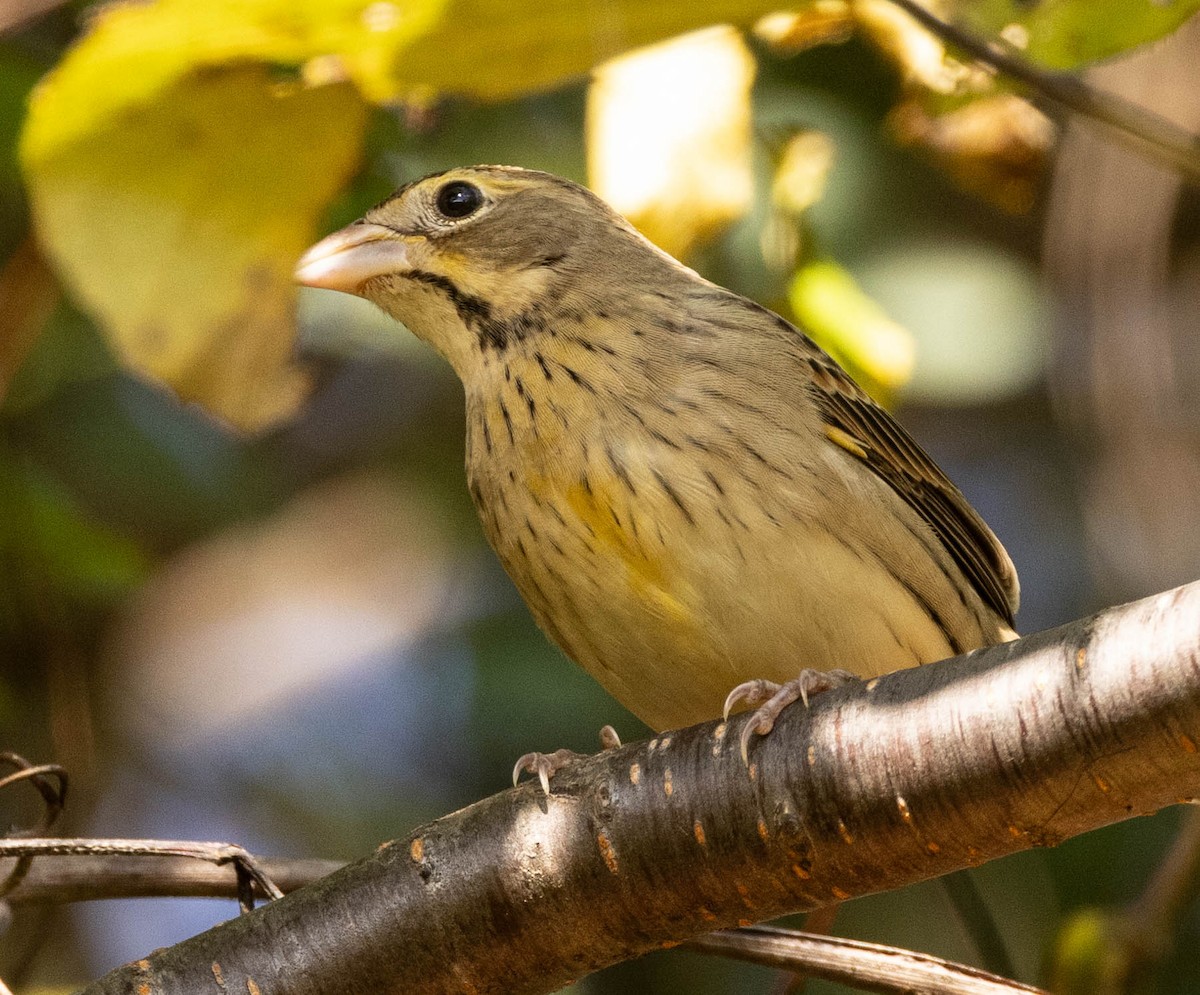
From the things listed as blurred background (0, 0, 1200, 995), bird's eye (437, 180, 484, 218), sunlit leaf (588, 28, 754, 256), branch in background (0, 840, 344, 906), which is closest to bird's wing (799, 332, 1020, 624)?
blurred background (0, 0, 1200, 995)

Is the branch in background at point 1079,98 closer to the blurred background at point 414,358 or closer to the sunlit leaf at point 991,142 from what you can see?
the blurred background at point 414,358

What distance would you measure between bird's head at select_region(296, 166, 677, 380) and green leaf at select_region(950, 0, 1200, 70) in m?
1.08

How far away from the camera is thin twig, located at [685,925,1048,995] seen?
2.43m

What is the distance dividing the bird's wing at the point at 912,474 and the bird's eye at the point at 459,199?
0.87 m

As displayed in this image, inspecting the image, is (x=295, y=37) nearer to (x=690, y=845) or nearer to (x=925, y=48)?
(x=925, y=48)

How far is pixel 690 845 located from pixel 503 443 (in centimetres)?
142

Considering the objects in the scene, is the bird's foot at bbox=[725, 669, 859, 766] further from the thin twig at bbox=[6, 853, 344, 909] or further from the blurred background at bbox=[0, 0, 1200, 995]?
the blurred background at bbox=[0, 0, 1200, 995]

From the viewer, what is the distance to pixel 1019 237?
6.66m

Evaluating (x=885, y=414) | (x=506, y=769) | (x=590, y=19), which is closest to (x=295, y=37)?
(x=590, y=19)

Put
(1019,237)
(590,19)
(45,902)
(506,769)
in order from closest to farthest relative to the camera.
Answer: (45,902) < (590,19) < (506,769) < (1019,237)

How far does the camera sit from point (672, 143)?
3693 mm

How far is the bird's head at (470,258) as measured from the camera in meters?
3.86

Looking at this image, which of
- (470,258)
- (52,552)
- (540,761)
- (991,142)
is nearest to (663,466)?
(540,761)

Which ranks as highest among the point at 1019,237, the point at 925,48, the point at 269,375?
the point at 925,48
